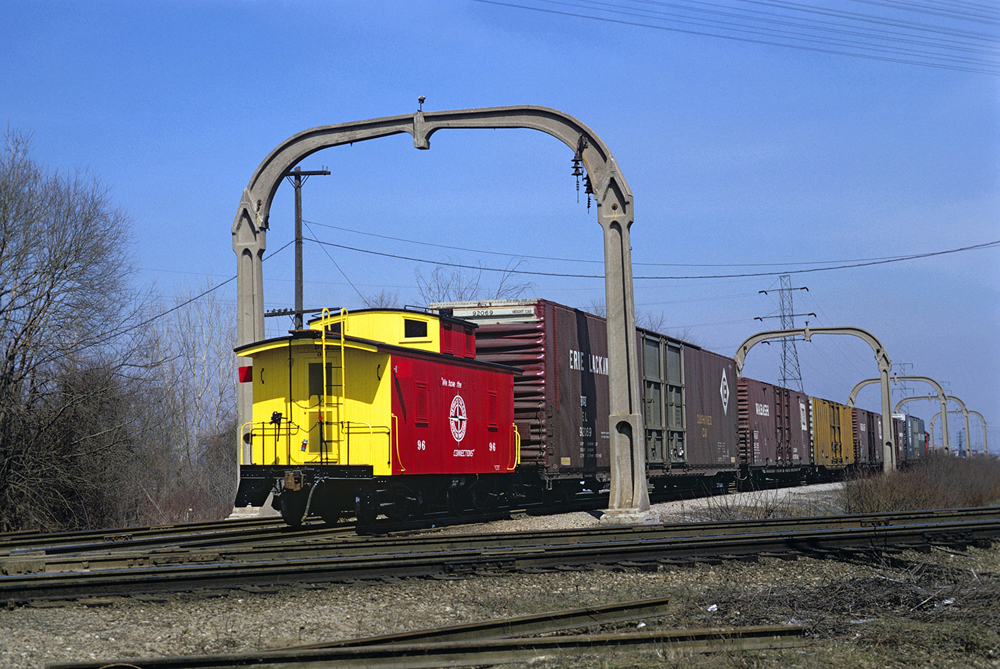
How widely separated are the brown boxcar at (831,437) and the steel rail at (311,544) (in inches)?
972

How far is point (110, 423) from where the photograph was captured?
2348 cm

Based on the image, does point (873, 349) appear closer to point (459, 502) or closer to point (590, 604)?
point (459, 502)

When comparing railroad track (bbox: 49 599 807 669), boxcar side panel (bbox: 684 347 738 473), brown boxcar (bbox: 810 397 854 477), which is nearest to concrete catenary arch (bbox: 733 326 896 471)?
brown boxcar (bbox: 810 397 854 477)

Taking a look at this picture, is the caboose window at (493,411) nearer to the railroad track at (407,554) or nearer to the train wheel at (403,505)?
the train wheel at (403,505)

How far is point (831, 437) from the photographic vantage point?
40875 millimetres

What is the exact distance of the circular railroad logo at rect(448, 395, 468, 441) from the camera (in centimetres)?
1457

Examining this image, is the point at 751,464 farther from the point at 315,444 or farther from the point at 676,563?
the point at 676,563

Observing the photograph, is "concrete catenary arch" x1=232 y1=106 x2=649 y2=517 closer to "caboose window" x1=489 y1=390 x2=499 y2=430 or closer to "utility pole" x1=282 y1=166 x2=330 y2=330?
"caboose window" x1=489 y1=390 x2=499 y2=430

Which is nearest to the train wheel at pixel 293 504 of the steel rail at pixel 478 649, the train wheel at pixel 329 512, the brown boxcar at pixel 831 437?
the train wheel at pixel 329 512

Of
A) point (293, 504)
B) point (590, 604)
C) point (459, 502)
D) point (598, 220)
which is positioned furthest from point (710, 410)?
point (590, 604)

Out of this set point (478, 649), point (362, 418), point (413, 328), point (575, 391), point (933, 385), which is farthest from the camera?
point (933, 385)

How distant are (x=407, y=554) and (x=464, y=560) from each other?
566 millimetres

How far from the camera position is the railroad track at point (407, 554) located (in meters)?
7.86

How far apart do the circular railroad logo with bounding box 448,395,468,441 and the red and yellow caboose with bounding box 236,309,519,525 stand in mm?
17
